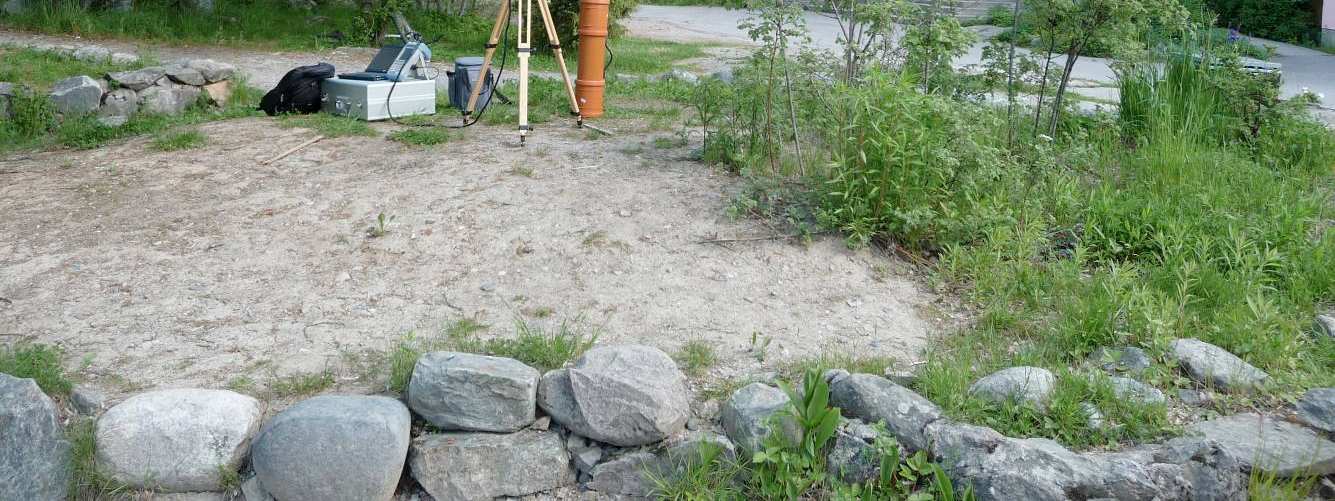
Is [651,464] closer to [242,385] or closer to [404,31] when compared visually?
[242,385]

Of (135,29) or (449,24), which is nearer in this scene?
(135,29)

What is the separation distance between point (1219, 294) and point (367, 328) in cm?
350

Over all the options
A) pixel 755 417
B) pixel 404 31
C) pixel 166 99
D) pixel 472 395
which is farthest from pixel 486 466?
pixel 404 31

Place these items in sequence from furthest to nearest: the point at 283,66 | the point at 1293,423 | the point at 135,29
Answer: the point at 135,29 → the point at 283,66 → the point at 1293,423

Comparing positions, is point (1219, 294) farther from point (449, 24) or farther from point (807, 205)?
point (449, 24)

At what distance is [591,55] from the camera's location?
25.0ft

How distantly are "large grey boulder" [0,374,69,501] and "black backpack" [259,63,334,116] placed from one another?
4.73 m

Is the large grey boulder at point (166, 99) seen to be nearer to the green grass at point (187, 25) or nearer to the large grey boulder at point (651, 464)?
the green grass at point (187, 25)

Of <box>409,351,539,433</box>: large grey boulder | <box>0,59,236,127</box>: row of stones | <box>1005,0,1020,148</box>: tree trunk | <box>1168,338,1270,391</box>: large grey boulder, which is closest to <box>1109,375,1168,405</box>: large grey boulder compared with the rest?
<box>1168,338,1270,391</box>: large grey boulder

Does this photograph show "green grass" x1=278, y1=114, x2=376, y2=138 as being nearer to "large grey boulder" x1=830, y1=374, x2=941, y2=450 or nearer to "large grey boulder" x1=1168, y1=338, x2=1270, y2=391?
"large grey boulder" x1=830, y1=374, x2=941, y2=450

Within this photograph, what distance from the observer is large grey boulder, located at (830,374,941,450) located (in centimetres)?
330

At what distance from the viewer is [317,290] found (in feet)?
14.8

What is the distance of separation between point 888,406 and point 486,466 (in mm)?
1311

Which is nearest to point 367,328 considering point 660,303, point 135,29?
point 660,303
